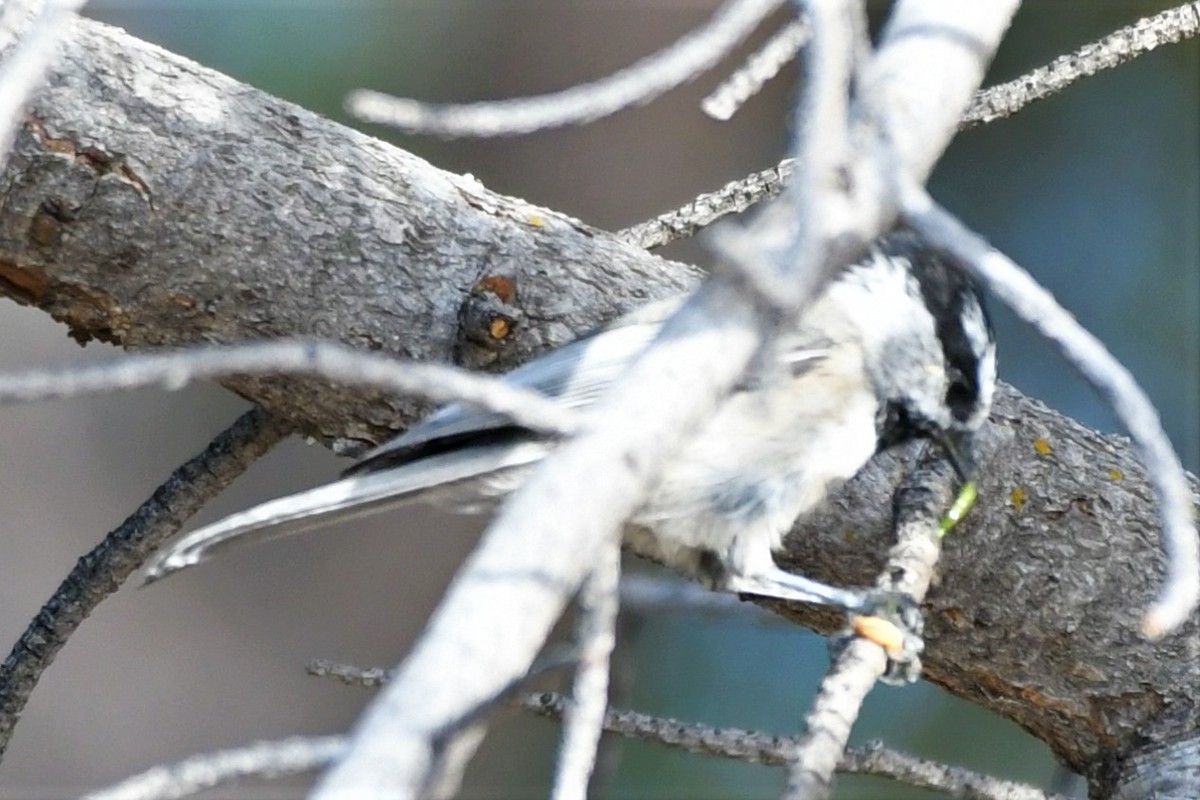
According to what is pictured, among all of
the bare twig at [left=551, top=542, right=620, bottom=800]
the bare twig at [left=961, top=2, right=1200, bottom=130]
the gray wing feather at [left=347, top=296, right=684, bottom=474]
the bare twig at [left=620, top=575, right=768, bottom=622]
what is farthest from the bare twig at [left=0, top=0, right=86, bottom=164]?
the bare twig at [left=961, top=2, right=1200, bottom=130]

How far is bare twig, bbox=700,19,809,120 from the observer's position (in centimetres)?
126

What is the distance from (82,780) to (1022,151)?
3.77 m

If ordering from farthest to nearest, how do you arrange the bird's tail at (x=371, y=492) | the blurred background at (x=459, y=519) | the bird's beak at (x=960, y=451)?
the blurred background at (x=459, y=519) < the bird's beak at (x=960, y=451) < the bird's tail at (x=371, y=492)

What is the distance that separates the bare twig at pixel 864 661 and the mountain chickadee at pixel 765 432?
73 millimetres

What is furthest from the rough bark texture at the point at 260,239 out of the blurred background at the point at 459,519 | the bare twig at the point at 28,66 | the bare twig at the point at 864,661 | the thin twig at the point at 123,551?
the blurred background at the point at 459,519

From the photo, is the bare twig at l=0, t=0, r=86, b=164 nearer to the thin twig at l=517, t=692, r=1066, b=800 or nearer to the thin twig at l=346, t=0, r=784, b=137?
the thin twig at l=346, t=0, r=784, b=137

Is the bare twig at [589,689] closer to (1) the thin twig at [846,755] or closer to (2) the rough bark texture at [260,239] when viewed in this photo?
(1) the thin twig at [846,755]

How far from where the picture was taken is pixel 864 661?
1.55m

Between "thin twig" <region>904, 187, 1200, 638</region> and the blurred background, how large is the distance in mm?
3389

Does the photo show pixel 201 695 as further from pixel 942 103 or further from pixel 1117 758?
pixel 942 103

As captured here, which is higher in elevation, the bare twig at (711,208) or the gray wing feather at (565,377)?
the bare twig at (711,208)

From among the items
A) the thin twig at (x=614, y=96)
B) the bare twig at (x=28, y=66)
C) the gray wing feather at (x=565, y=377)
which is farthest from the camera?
the gray wing feather at (x=565, y=377)

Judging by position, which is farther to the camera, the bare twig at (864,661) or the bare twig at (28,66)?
the bare twig at (864,661)

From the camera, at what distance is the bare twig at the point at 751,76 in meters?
1.26
